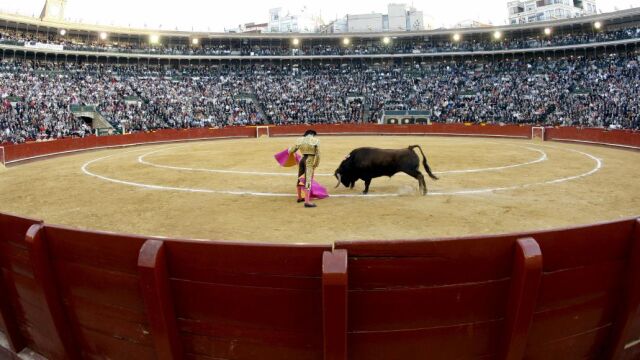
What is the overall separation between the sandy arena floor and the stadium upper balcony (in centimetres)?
Answer: 3644

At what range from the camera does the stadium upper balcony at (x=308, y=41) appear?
45719 mm

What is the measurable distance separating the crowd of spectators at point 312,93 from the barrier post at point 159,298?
3337 cm

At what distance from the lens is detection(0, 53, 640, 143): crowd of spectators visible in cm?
3603

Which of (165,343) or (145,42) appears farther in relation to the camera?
(145,42)

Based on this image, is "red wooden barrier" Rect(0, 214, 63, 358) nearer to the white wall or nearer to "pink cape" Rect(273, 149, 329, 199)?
"pink cape" Rect(273, 149, 329, 199)

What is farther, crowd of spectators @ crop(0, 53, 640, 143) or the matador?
crowd of spectators @ crop(0, 53, 640, 143)

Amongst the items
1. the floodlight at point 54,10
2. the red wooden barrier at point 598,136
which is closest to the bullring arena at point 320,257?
the red wooden barrier at point 598,136

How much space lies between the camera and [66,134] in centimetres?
3338

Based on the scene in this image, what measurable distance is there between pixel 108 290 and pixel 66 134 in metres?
35.4

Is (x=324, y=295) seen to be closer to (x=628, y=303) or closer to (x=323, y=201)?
(x=628, y=303)

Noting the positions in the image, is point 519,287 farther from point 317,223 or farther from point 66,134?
point 66,134

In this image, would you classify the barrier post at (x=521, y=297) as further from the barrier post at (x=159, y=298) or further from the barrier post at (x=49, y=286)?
the barrier post at (x=49, y=286)

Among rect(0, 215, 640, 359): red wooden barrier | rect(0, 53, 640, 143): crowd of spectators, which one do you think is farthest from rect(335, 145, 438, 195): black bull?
rect(0, 53, 640, 143): crowd of spectators

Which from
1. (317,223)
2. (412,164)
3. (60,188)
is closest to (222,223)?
(317,223)
